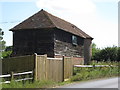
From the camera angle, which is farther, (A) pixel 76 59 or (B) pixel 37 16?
(A) pixel 76 59

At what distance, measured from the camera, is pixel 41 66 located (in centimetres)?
1727

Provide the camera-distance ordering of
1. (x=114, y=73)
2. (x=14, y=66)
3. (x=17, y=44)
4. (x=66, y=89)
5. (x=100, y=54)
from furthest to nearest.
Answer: (x=100, y=54), (x=17, y=44), (x=114, y=73), (x=14, y=66), (x=66, y=89)

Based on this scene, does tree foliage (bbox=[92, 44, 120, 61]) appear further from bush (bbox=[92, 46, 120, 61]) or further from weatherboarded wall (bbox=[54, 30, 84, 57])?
weatherboarded wall (bbox=[54, 30, 84, 57])

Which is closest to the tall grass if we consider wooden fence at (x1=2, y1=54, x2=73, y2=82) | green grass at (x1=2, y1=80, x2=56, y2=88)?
wooden fence at (x1=2, y1=54, x2=73, y2=82)

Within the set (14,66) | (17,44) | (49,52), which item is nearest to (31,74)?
(14,66)

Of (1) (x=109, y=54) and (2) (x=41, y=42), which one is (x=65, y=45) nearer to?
(2) (x=41, y=42)

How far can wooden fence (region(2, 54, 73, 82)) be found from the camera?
55.4ft

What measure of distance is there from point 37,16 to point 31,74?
2003cm

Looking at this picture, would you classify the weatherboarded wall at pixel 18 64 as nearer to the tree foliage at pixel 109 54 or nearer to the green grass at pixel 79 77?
the green grass at pixel 79 77

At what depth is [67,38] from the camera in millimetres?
35750

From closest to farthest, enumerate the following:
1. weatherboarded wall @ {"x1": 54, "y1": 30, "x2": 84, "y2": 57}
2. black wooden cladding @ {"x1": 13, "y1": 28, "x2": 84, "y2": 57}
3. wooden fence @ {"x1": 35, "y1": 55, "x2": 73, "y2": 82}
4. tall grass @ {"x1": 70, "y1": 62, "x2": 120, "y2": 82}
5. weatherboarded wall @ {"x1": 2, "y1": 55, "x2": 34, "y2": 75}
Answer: wooden fence @ {"x1": 35, "y1": 55, "x2": 73, "y2": 82} → weatherboarded wall @ {"x1": 2, "y1": 55, "x2": 34, "y2": 75} → tall grass @ {"x1": 70, "y1": 62, "x2": 120, "y2": 82} → black wooden cladding @ {"x1": 13, "y1": 28, "x2": 84, "y2": 57} → weatherboarded wall @ {"x1": 54, "y1": 30, "x2": 84, "y2": 57}

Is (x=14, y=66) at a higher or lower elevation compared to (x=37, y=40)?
lower

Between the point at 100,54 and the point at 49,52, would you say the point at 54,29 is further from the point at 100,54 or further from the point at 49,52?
the point at 100,54

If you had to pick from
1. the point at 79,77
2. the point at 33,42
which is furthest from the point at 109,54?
the point at 79,77
